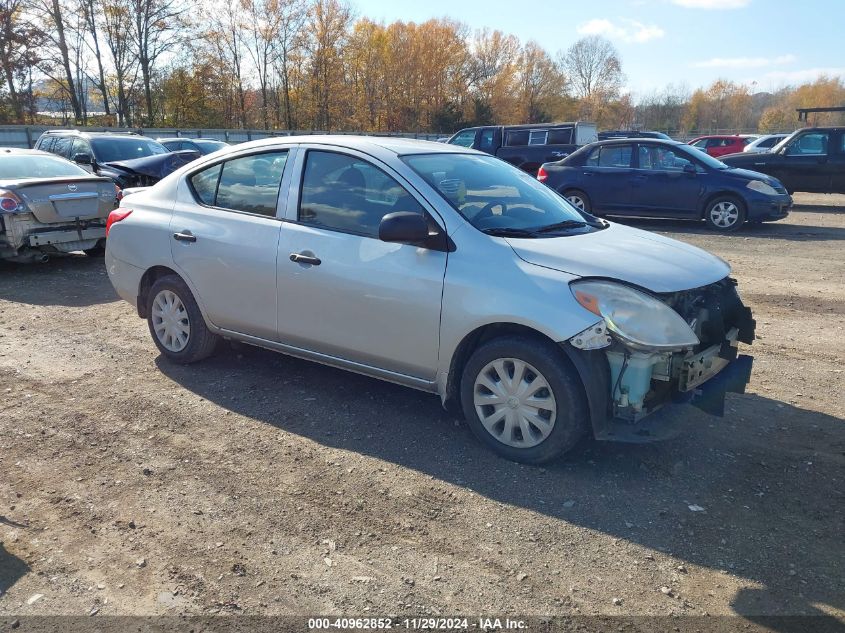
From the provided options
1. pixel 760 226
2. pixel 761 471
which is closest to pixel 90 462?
pixel 761 471

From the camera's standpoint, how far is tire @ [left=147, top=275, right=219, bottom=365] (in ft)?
17.3

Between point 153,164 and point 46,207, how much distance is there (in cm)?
385

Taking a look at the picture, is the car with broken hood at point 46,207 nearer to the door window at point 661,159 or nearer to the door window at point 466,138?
the door window at point 661,159

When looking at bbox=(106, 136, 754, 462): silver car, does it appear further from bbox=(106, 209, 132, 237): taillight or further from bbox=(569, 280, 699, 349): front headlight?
bbox=(106, 209, 132, 237): taillight

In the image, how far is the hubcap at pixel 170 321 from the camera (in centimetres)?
537

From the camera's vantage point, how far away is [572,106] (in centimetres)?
8362

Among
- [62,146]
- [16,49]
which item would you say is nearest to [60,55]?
[16,49]

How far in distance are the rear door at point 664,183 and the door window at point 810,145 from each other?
189 inches

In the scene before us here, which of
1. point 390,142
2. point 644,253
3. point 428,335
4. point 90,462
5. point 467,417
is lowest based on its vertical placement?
point 90,462

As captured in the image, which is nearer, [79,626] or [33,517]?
[79,626]

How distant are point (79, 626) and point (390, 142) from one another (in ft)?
11.2

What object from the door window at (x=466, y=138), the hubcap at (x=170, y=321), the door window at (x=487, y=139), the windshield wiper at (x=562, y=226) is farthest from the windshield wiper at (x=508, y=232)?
the door window at (x=466, y=138)

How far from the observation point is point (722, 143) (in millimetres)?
27594

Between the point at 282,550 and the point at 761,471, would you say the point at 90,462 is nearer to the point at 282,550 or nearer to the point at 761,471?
the point at 282,550
